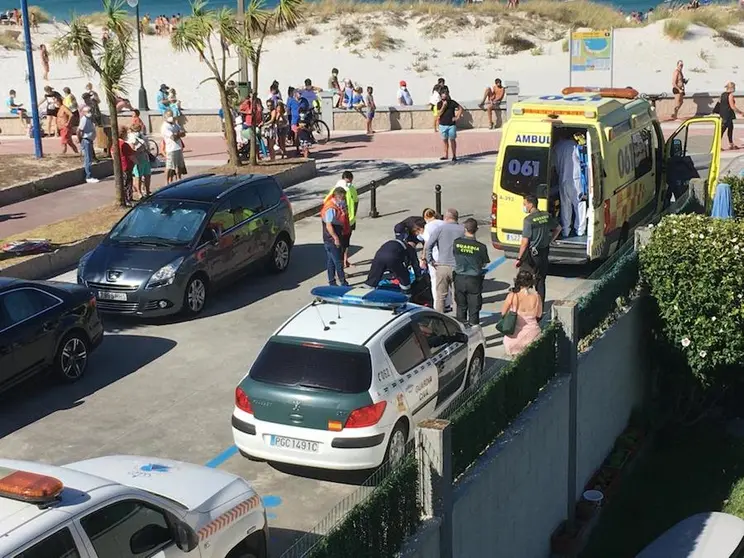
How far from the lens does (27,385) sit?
39.8ft

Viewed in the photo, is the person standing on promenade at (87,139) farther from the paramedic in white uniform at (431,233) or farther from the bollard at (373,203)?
the paramedic in white uniform at (431,233)

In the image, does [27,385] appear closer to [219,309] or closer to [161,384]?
[161,384]

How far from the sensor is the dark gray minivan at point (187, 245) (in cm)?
1452

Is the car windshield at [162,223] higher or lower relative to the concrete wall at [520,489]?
higher

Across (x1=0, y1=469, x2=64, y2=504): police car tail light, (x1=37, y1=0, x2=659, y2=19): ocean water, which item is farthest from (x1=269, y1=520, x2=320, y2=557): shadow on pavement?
Answer: (x1=37, y1=0, x2=659, y2=19): ocean water

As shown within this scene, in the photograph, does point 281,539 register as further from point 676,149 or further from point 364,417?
point 676,149

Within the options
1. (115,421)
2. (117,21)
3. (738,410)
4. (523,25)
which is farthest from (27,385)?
(523,25)

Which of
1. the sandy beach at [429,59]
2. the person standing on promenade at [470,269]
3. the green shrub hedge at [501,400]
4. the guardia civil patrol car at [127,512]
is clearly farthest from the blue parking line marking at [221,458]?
the sandy beach at [429,59]

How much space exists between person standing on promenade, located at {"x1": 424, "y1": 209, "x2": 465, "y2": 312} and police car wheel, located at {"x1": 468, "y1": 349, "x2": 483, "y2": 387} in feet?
6.90

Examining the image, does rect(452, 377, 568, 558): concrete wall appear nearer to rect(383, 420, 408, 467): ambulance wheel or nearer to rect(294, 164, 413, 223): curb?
rect(383, 420, 408, 467): ambulance wheel

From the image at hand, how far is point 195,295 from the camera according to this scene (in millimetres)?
15102

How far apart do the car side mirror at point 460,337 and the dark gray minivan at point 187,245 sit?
4.70 m

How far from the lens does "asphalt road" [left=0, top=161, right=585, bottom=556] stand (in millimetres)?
10188

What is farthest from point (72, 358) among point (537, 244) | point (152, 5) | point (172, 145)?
point (152, 5)
